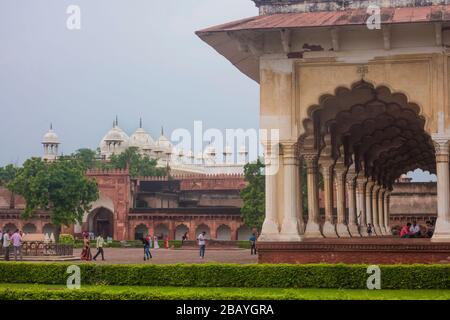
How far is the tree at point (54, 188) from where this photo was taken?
152ft

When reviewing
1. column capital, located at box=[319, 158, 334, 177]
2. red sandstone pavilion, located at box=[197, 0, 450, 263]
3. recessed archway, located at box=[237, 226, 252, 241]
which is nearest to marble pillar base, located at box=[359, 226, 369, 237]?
column capital, located at box=[319, 158, 334, 177]

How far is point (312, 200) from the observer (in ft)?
64.2

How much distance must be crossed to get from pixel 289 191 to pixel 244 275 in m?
2.71

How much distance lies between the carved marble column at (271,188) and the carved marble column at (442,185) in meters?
2.92

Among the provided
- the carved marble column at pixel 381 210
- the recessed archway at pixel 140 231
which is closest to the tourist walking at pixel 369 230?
the carved marble column at pixel 381 210

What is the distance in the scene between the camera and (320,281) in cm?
1334

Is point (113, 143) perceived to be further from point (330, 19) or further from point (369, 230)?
point (330, 19)

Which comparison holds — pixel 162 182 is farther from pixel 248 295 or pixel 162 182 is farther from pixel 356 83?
pixel 248 295

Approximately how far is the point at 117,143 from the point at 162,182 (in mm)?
24836

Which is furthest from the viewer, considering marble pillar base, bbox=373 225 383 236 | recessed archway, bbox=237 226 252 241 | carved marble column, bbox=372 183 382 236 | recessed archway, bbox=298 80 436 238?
recessed archway, bbox=237 226 252 241

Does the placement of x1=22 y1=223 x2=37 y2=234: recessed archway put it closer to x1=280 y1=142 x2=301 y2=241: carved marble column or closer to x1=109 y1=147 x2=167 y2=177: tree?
x1=109 y1=147 x2=167 y2=177: tree

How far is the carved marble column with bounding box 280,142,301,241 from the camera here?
15625 mm

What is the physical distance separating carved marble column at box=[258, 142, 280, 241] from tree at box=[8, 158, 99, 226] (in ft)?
105

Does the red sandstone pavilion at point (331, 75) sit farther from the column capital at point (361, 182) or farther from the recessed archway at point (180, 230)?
the recessed archway at point (180, 230)
